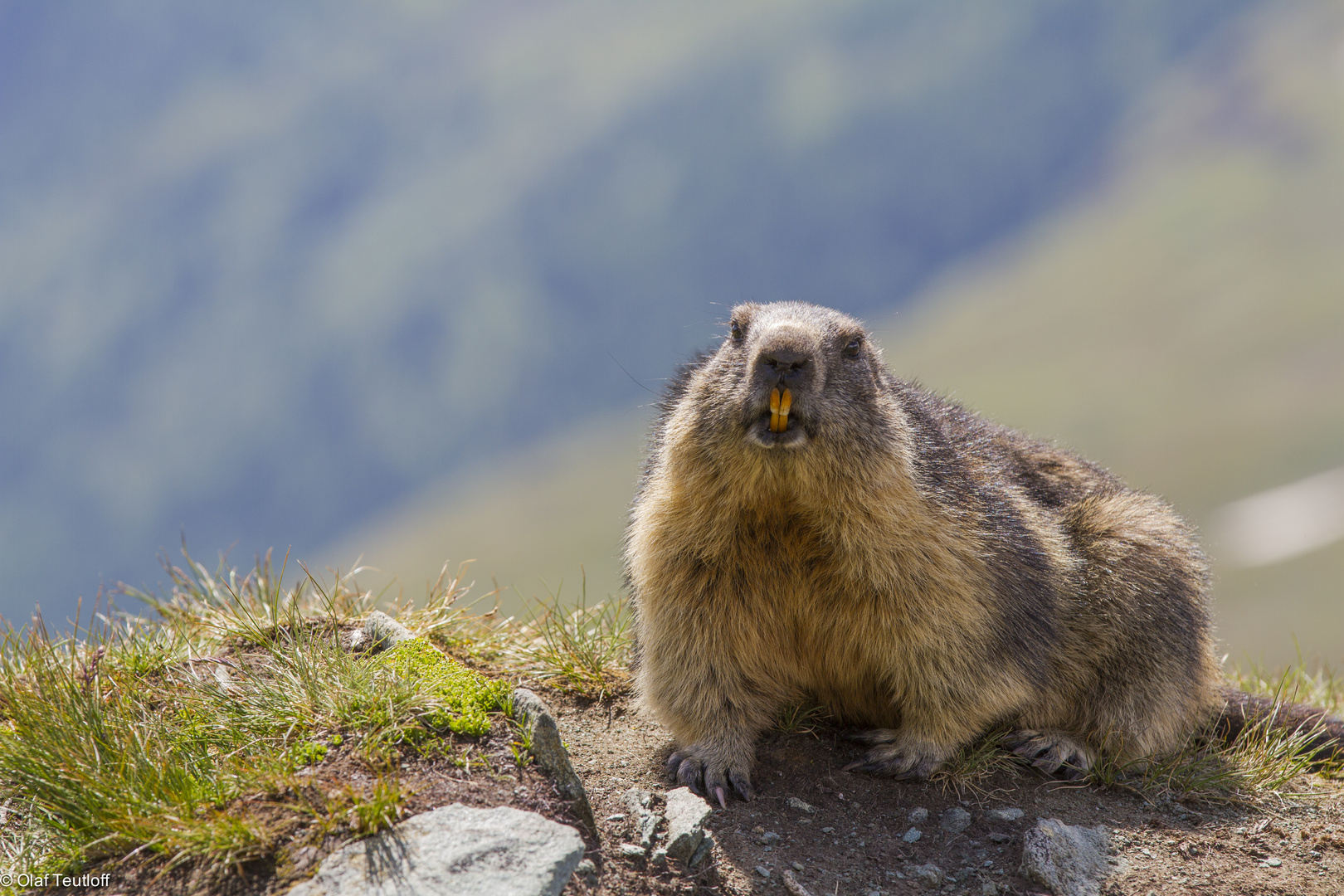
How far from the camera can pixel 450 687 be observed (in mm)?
5926

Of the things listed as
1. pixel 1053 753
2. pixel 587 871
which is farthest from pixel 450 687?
pixel 1053 753

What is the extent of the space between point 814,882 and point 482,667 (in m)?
2.86

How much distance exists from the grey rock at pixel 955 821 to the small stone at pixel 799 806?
770mm

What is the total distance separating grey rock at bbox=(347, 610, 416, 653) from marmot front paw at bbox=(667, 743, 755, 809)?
1.86 meters

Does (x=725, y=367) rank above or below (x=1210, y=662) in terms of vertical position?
above

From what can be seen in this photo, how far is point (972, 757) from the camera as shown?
269 inches

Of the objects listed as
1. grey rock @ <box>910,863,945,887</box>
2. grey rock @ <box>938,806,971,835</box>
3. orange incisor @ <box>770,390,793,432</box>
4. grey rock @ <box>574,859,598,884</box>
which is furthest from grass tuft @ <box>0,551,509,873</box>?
grey rock @ <box>938,806,971,835</box>

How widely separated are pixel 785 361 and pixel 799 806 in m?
2.69

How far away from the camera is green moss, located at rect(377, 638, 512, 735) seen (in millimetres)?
5719

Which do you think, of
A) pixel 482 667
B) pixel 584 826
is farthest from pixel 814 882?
pixel 482 667

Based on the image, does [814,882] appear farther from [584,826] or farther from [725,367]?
[725,367]

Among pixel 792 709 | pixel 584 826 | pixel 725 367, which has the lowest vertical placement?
pixel 584 826

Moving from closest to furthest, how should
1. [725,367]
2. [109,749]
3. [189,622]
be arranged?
[109,749] < [725,367] < [189,622]

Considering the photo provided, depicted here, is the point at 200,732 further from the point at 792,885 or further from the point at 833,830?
the point at 833,830
